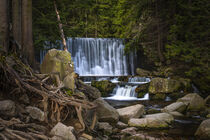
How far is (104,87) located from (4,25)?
411 inches

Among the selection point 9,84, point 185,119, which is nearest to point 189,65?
point 185,119

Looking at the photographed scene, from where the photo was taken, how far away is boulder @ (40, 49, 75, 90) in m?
6.95

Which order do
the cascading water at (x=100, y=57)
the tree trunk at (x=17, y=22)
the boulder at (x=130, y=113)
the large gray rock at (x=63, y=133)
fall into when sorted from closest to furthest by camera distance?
the large gray rock at (x=63, y=133)
the tree trunk at (x=17, y=22)
the boulder at (x=130, y=113)
the cascading water at (x=100, y=57)

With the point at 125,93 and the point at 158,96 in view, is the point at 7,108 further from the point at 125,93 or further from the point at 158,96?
the point at 158,96

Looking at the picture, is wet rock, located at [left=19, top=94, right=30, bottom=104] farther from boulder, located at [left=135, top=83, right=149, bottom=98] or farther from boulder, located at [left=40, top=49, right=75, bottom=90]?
boulder, located at [left=135, top=83, right=149, bottom=98]

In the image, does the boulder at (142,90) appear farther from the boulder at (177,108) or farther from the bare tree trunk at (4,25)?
the bare tree trunk at (4,25)

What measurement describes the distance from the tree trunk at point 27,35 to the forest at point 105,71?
0.04 meters

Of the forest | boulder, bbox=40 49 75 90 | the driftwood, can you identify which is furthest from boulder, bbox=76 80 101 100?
the driftwood

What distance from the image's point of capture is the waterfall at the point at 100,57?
72.9 ft

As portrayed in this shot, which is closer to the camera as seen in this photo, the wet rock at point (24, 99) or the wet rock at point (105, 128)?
the wet rock at point (24, 99)

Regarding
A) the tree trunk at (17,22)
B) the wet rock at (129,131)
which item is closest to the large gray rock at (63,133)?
the wet rock at (129,131)

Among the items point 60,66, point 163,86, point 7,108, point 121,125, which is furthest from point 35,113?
point 163,86

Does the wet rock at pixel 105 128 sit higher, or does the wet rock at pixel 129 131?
the wet rock at pixel 105 128

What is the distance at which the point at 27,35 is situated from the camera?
26.7ft
